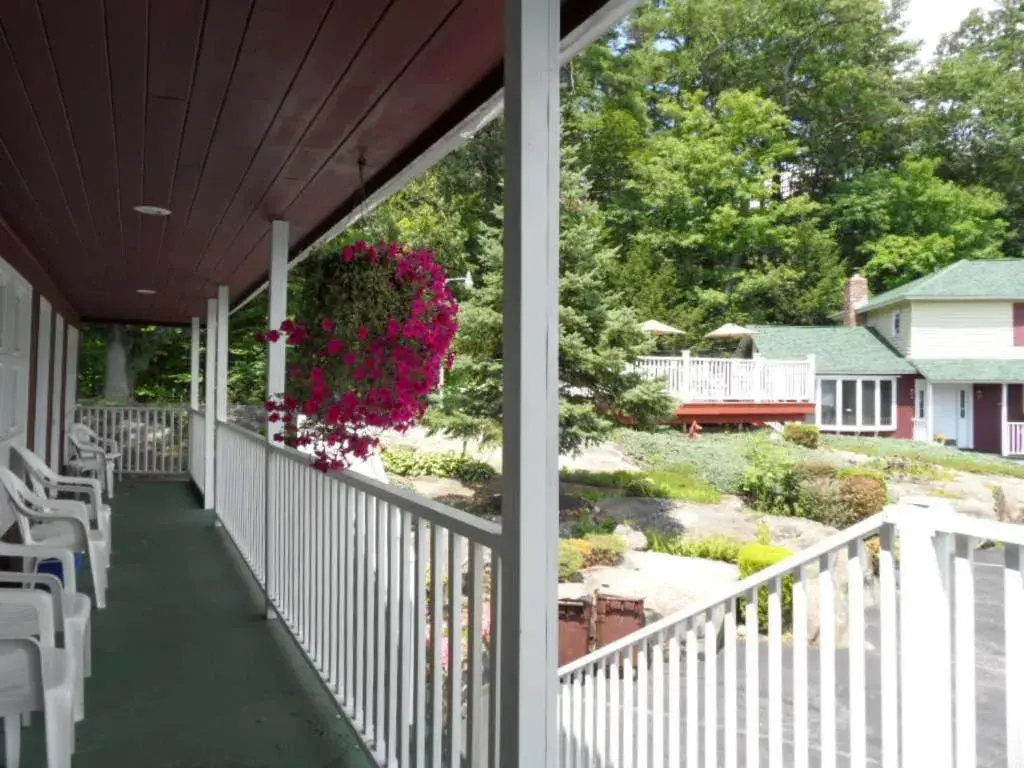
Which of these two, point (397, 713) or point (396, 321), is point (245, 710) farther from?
point (396, 321)

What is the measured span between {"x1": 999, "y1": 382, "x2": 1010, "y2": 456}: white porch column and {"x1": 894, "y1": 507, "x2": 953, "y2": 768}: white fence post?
21cm

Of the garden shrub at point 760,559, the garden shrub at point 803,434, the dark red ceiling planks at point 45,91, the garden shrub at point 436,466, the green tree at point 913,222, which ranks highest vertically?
the dark red ceiling planks at point 45,91

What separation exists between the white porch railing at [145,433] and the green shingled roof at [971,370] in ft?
33.2

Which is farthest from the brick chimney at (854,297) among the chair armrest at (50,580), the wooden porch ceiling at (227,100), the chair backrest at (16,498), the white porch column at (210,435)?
the white porch column at (210,435)

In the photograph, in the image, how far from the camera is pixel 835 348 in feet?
7.44

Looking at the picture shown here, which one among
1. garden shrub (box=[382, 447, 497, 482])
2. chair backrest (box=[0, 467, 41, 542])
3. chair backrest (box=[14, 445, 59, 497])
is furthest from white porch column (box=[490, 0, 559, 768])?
chair backrest (box=[14, 445, 59, 497])

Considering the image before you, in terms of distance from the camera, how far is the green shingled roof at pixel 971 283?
5.05 ft

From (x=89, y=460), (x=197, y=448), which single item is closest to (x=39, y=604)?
(x=89, y=460)

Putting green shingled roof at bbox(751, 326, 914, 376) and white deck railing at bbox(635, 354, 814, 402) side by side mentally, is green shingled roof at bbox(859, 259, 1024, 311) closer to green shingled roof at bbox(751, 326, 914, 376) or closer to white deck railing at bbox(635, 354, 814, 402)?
green shingled roof at bbox(751, 326, 914, 376)

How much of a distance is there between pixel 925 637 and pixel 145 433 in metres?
10.4

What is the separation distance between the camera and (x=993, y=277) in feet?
5.25

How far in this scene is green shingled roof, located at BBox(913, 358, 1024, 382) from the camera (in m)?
1.49

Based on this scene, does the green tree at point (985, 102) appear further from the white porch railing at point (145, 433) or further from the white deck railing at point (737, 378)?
the white porch railing at point (145, 433)

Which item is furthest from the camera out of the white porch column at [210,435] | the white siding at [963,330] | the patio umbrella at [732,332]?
the white porch column at [210,435]
